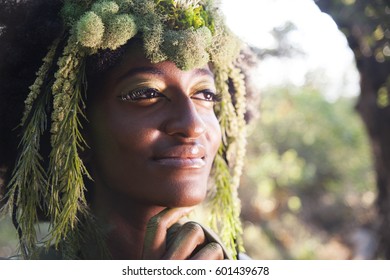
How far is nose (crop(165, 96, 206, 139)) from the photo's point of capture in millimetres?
1363

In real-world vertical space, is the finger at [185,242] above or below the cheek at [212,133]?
below

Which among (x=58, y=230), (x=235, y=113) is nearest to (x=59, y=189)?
(x=58, y=230)

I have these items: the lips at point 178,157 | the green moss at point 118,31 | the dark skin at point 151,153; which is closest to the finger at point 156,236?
the dark skin at point 151,153

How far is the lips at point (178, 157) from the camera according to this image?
1.37m

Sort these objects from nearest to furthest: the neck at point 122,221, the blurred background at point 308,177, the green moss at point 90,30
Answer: the green moss at point 90,30 < the neck at point 122,221 < the blurred background at point 308,177

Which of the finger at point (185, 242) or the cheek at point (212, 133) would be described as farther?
the cheek at point (212, 133)

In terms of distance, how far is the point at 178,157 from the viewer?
1.37 meters

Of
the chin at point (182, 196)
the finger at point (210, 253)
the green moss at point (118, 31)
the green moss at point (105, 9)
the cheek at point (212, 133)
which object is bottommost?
the finger at point (210, 253)

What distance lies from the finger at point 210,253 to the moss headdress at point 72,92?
29 centimetres

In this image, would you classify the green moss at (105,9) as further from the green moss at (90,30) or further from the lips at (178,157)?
the lips at (178,157)

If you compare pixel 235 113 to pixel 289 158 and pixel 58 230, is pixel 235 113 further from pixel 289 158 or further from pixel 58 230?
pixel 289 158

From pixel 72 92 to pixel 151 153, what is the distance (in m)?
0.24

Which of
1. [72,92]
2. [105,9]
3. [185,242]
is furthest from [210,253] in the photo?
[105,9]
